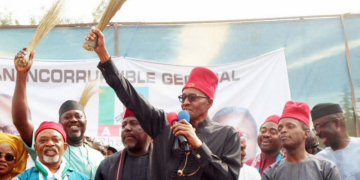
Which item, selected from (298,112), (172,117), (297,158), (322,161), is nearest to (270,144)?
(298,112)

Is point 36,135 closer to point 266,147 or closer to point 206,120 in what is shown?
point 206,120

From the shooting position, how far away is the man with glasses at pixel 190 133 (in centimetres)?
448

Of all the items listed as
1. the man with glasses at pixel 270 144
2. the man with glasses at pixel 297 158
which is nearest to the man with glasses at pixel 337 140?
the man with glasses at pixel 297 158

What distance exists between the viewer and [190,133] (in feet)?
14.4

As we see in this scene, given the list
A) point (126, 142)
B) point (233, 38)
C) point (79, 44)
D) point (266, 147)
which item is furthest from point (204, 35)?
point (126, 142)

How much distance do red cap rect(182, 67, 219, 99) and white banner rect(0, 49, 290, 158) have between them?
12.2 ft

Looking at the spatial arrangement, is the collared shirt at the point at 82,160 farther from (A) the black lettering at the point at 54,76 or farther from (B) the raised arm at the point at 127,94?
(A) the black lettering at the point at 54,76

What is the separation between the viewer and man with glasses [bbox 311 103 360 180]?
6145 mm

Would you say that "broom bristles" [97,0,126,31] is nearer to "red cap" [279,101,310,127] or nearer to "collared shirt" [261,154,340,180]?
"red cap" [279,101,310,127]

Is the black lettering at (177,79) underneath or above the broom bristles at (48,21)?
above

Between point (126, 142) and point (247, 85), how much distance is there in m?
3.75

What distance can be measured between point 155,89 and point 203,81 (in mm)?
3956

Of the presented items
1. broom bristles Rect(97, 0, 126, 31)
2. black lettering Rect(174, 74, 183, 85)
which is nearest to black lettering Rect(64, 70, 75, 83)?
black lettering Rect(174, 74, 183, 85)

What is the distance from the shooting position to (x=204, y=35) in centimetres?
934
